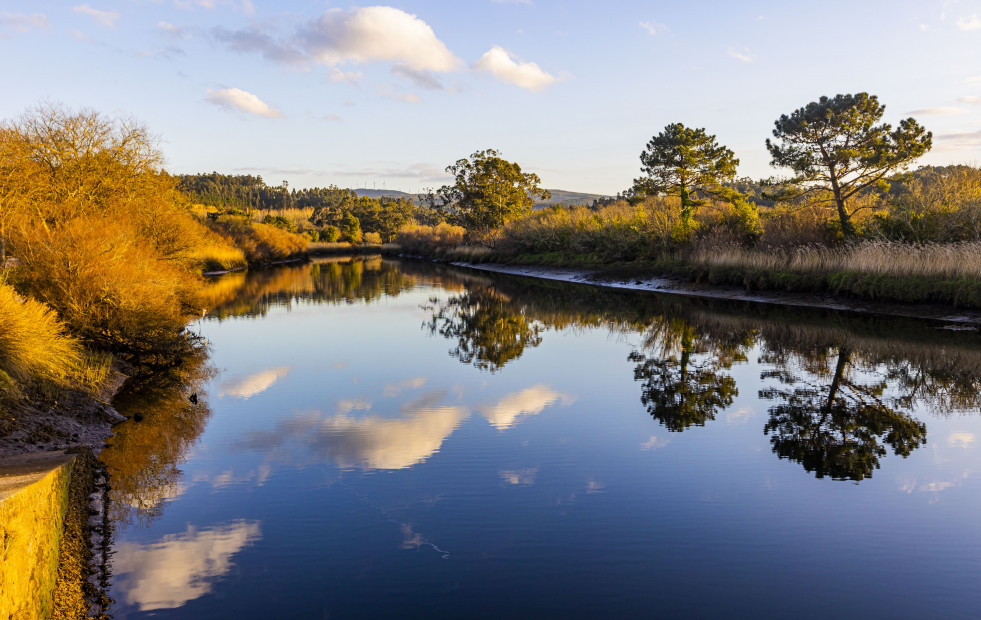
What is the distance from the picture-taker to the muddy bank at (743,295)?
17.3 m

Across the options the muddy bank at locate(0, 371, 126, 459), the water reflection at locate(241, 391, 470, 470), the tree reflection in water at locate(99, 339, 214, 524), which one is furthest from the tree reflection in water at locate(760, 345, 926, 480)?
the muddy bank at locate(0, 371, 126, 459)

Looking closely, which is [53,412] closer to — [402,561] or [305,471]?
[305,471]

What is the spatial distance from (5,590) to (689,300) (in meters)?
24.5

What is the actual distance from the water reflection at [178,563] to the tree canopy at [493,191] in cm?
4977

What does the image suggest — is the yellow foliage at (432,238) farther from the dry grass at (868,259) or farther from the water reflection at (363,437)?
the water reflection at (363,437)

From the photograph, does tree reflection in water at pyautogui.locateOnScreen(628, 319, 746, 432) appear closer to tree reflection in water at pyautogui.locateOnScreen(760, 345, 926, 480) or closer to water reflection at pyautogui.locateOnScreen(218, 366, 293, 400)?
tree reflection in water at pyautogui.locateOnScreen(760, 345, 926, 480)

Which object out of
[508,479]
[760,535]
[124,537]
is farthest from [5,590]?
[760,535]

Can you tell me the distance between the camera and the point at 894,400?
997 cm

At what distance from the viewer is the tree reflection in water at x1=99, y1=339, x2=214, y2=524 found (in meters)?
6.45

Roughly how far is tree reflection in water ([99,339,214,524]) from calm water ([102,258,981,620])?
0.05m

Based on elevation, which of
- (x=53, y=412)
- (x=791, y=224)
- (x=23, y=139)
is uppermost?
(x=23, y=139)

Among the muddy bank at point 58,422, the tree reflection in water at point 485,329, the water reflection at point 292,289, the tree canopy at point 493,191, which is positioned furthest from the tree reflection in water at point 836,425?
the tree canopy at point 493,191

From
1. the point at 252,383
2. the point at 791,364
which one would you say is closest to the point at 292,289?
the point at 252,383

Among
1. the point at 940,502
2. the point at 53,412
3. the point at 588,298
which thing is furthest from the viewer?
the point at 588,298
